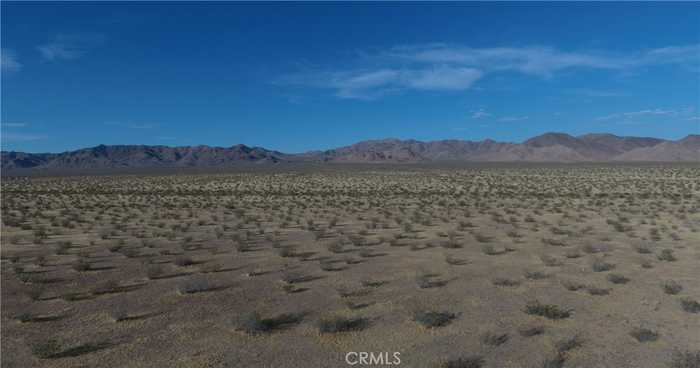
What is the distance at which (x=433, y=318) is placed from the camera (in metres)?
8.34

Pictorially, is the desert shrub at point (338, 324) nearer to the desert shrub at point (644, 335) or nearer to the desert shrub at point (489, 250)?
the desert shrub at point (644, 335)

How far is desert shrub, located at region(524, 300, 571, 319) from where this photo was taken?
8.66 meters

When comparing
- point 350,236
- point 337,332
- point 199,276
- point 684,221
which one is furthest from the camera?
point 684,221

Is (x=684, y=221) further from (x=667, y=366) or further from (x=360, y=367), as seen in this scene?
(x=360, y=367)

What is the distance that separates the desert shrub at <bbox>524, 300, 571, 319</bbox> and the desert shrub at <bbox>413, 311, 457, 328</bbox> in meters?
1.48

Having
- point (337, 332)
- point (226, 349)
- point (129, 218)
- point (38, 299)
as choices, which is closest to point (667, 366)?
point (337, 332)

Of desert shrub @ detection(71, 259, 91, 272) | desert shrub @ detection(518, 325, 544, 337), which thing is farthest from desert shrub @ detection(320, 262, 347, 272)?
desert shrub @ detection(71, 259, 91, 272)

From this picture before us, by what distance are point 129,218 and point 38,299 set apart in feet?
52.0

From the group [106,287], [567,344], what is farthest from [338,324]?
[106,287]

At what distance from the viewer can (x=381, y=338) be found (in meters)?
7.79

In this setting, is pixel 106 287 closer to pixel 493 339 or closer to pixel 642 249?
pixel 493 339

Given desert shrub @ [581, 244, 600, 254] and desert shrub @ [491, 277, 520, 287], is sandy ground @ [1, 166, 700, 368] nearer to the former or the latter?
desert shrub @ [491, 277, 520, 287]

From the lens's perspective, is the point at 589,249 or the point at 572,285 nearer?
the point at 572,285

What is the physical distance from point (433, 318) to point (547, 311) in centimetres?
224
